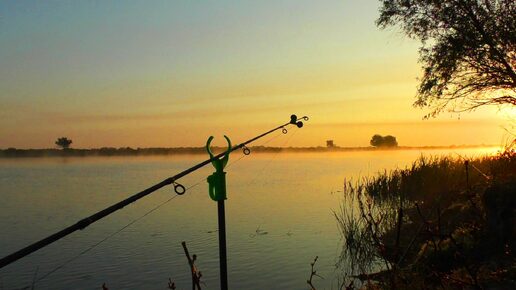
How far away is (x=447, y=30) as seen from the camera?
21344mm

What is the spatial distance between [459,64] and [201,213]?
43.9ft

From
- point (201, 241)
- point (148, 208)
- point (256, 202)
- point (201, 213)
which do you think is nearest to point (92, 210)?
point (148, 208)

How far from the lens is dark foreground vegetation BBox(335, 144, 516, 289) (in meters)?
Result: 5.24

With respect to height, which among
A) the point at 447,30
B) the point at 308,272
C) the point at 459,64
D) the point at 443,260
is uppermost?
the point at 447,30

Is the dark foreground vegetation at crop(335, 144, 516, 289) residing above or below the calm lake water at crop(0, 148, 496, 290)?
above

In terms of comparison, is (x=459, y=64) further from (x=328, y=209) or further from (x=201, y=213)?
(x=201, y=213)

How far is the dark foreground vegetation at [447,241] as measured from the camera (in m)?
5.24

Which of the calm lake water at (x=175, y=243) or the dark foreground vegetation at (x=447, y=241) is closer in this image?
the dark foreground vegetation at (x=447, y=241)

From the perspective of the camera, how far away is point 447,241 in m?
9.75

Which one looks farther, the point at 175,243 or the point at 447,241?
the point at 175,243

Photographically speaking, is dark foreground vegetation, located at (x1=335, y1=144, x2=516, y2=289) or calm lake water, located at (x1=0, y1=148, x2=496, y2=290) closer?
dark foreground vegetation, located at (x1=335, y1=144, x2=516, y2=289)

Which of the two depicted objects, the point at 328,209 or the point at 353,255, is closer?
the point at 353,255

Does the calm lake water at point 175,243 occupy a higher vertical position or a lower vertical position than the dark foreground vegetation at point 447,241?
lower

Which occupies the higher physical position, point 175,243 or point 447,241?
point 447,241
